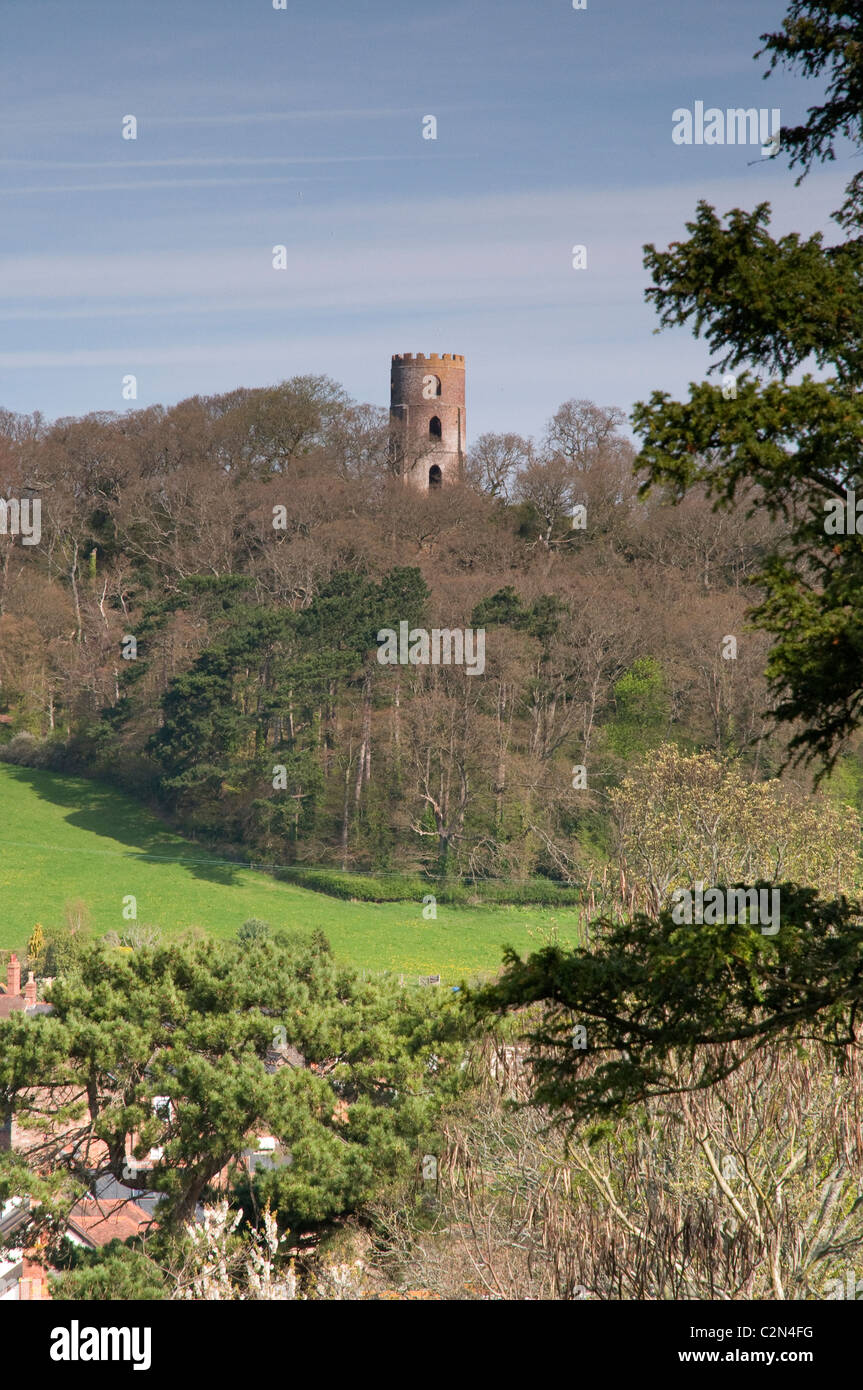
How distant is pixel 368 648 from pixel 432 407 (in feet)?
83.9

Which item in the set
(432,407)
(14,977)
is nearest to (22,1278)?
A: (14,977)

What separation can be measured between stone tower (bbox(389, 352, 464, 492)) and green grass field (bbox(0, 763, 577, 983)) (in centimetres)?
2585

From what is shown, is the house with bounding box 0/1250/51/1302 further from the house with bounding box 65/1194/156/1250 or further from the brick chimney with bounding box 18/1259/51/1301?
the house with bounding box 65/1194/156/1250

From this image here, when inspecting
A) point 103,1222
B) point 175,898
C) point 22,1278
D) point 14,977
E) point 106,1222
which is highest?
point 175,898

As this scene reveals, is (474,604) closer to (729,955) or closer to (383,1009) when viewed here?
(383,1009)

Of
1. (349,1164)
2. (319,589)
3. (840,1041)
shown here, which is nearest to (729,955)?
(840,1041)

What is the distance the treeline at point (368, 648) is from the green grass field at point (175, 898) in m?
1.77

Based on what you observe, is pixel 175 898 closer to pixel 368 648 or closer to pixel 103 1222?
pixel 368 648

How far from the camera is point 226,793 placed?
147 ft

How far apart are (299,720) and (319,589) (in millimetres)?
5605

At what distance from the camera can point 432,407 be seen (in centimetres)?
6556

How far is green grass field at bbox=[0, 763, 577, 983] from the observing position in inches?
1361

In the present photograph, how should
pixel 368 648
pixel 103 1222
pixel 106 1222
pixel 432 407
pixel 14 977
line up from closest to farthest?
pixel 103 1222 < pixel 106 1222 < pixel 14 977 < pixel 368 648 < pixel 432 407

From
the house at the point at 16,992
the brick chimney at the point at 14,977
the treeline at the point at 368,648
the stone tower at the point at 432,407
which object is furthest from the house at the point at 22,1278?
the stone tower at the point at 432,407
